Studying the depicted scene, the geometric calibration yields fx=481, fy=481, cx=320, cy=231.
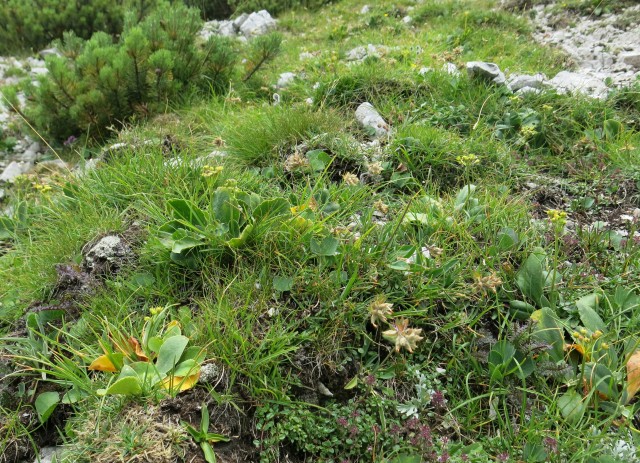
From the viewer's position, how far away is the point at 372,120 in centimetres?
432

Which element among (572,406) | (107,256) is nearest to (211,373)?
(107,256)

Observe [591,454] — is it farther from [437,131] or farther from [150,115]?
[150,115]

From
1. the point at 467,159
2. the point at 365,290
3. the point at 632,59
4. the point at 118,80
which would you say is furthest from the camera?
the point at 632,59

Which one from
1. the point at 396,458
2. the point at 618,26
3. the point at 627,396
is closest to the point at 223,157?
the point at 396,458

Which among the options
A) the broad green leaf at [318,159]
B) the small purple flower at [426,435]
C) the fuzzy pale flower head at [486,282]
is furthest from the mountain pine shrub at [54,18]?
the small purple flower at [426,435]

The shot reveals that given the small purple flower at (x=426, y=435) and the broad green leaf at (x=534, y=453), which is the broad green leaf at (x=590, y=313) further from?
the small purple flower at (x=426, y=435)

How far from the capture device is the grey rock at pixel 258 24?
9102 mm

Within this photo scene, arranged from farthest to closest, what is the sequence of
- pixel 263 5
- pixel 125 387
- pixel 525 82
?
pixel 263 5 → pixel 525 82 → pixel 125 387

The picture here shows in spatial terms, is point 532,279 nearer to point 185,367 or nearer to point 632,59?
point 185,367

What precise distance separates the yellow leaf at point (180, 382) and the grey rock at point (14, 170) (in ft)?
12.8

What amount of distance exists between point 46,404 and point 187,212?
121 centimetres

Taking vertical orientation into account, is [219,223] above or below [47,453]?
above

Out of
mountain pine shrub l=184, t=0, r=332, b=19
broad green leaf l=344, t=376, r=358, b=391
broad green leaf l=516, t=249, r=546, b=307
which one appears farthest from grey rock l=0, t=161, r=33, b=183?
mountain pine shrub l=184, t=0, r=332, b=19

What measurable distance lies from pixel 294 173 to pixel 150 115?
7.95 ft
